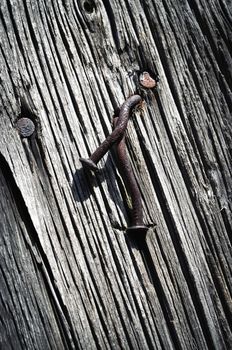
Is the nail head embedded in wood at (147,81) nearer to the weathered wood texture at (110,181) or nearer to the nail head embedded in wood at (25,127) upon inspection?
the weathered wood texture at (110,181)

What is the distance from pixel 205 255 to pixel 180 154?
11.0 inches

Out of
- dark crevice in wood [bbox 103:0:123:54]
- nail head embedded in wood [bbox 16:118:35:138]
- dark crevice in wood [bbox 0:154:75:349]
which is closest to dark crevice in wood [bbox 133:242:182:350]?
dark crevice in wood [bbox 0:154:75:349]

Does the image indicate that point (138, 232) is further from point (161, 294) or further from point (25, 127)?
point (25, 127)

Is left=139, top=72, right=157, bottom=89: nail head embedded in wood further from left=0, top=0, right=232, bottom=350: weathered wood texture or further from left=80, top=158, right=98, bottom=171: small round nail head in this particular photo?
left=80, top=158, right=98, bottom=171: small round nail head

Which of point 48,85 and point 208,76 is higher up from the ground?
point 48,85

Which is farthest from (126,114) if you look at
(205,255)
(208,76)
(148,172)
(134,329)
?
(134,329)

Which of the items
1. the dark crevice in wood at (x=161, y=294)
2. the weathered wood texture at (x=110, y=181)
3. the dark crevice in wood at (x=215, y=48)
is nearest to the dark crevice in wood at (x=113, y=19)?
the weathered wood texture at (x=110, y=181)

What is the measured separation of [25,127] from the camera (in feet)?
3.38

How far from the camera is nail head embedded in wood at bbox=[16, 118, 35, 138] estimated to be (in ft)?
3.37

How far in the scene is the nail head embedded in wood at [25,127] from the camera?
1.03 m

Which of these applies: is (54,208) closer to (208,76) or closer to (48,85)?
(48,85)

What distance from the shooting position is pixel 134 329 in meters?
1.02

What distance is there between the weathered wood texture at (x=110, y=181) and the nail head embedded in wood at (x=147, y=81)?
0.07 feet

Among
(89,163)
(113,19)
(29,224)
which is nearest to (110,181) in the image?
(89,163)
